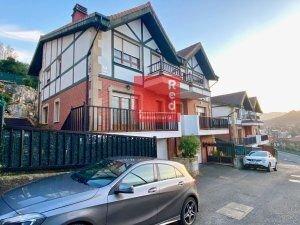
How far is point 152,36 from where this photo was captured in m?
16.4

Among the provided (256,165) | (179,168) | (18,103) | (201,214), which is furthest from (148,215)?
(18,103)

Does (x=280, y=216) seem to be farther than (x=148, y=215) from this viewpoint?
Yes

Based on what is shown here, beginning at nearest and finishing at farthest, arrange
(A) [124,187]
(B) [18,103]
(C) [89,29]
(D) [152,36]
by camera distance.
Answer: (A) [124,187] → (C) [89,29] → (D) [152,36] → (B) [18,103]

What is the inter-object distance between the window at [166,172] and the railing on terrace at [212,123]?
1280 centimetres

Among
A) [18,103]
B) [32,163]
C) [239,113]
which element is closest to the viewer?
[32,163]

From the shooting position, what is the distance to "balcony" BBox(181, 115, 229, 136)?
16.3 metres

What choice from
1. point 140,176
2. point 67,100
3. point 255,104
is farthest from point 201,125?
point 255,104

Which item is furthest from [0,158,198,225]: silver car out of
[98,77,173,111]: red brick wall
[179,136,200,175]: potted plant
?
[179,136,200,175]: potted plant

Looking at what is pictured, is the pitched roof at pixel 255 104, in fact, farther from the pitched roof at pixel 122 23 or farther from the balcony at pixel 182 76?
the pitched roof at pixel 122 23

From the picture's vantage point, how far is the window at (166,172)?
5516 mm

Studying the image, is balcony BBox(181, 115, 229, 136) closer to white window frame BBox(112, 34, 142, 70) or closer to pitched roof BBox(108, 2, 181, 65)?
pitched roof BBox(108, 2, 181, 65)

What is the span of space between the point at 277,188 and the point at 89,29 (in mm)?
11849

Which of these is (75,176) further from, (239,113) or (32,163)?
(239,113)

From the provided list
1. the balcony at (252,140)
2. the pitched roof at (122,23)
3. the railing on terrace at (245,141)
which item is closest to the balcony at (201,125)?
the pitched roof at (122,23)
